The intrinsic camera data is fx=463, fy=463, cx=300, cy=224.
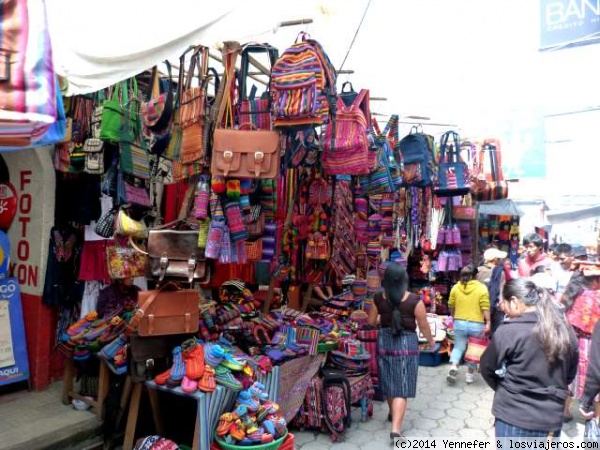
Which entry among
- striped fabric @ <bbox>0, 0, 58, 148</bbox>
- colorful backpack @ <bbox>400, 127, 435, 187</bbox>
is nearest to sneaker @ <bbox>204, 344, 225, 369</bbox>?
striped fabric @ <bbox>0, 0, 58, 148</bbox>

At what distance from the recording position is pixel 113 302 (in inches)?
175

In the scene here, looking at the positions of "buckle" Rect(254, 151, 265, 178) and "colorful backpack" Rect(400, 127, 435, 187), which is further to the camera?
"colorful backpack" Rect(400, 127, 435, 187)

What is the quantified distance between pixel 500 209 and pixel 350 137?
6697mm

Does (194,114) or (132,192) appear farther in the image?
(132,192)

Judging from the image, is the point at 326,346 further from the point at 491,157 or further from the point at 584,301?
the point at 491,157

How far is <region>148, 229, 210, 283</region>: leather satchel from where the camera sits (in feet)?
10.6

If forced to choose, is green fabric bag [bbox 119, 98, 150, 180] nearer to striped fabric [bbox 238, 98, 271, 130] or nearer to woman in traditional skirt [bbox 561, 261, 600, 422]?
striped fabric [bbox 238, 98, 271, 130]

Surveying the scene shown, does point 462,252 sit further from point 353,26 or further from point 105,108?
point 105,108

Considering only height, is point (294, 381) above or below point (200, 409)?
below

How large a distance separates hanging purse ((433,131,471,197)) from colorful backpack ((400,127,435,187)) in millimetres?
307

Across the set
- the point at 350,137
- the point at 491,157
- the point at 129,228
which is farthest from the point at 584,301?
the point at 129,228

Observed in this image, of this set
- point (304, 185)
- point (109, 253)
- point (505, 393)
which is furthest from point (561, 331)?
point (109, 253)

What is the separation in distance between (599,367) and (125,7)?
3.78m

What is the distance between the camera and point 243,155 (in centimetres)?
320
